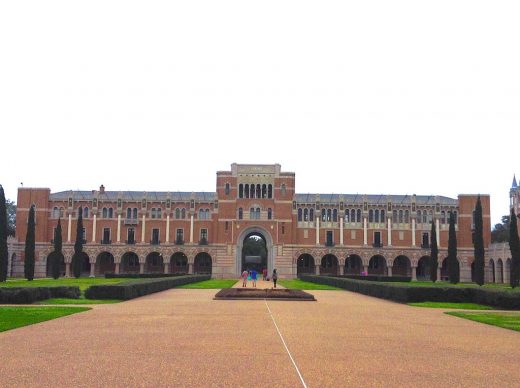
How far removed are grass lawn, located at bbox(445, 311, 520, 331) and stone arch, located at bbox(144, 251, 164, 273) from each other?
5764 cm

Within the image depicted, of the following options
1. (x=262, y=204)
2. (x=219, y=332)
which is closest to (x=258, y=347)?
(x=219, y=332)

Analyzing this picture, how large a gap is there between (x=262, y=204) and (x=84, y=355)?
207ft

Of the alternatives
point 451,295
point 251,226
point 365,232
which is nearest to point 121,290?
point 451,295

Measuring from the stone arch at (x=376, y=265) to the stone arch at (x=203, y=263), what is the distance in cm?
2076

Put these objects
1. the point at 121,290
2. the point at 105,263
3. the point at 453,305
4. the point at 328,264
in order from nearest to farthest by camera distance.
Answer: the point at 453,305 < the point at 121,290 < the point at 105,263 < the point at 328,264

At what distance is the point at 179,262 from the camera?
7775 centimetres

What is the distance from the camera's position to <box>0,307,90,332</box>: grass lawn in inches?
666

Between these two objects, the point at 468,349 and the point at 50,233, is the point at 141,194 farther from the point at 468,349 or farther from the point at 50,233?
the point at 468,349

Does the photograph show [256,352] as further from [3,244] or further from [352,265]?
[352,265]

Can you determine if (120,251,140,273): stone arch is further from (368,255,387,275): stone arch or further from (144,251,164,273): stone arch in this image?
(368,255,387,275): stone arch

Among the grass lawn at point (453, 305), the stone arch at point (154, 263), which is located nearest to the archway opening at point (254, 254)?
the stone arch at point (154, 263)

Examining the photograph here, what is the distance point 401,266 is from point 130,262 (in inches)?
1383

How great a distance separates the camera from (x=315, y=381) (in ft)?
31.3

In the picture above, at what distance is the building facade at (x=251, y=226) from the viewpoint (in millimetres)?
73750
